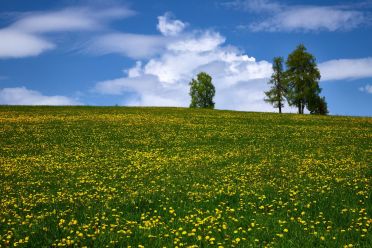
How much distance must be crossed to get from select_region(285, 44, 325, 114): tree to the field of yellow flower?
4532 centimetres

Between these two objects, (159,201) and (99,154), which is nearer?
(159,201)

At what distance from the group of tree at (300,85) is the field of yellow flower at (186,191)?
45.6m

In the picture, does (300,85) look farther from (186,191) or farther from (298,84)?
(186,191)

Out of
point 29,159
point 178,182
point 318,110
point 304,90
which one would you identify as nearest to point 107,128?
point 29,159

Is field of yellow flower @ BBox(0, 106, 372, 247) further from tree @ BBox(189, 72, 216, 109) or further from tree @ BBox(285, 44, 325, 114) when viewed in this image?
tree @ BBox(189, 72, 216, 109)

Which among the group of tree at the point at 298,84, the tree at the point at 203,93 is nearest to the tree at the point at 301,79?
the group of tree at the point at 298,84

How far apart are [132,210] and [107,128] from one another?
80.8 feet

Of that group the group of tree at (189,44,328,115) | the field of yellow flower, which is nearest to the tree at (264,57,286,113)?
the group of tree at (189,44,328,115)

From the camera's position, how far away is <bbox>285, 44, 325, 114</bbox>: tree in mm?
73500

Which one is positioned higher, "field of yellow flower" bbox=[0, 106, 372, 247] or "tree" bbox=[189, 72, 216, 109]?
"tree" bbox=[189, 72, 216, 109]

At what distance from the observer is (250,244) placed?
8414 mm

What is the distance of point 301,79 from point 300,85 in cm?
121

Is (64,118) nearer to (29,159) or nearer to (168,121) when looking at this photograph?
(168,121)

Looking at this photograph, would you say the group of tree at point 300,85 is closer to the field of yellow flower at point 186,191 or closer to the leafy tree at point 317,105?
the leafy tree at point 317,105
